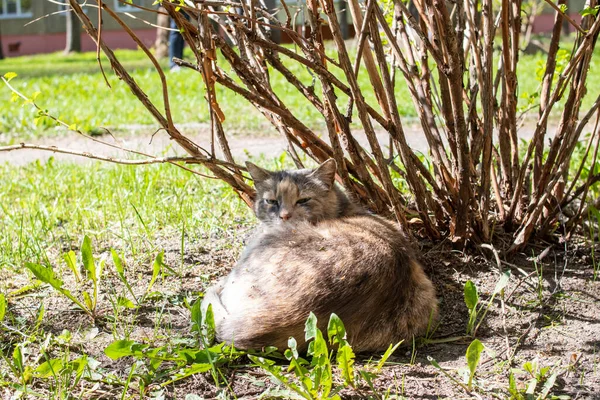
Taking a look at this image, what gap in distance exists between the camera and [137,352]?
224cm

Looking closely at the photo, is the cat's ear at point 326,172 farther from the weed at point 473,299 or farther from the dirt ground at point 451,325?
the weed at point 473,299

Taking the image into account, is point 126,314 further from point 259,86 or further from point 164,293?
point 259,86

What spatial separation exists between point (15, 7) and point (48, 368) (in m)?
34.0

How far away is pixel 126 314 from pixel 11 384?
645 millimetres

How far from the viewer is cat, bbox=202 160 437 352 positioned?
2381 mm

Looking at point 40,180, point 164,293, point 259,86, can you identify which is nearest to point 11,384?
point 164,293

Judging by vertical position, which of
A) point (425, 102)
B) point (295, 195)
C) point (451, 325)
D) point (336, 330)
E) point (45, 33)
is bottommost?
point (451, 325)

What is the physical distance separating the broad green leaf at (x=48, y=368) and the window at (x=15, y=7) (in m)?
33.1

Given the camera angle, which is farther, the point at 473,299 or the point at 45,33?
the point at 45,33

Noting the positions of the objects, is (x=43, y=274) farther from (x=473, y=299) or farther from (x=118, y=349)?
(x=473, y=299)

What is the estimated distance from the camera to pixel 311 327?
2236 mm

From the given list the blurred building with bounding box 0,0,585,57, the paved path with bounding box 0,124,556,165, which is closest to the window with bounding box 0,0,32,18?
the blurred building with bounding box 0,0,585,57

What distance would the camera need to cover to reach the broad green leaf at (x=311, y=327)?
7.27ft

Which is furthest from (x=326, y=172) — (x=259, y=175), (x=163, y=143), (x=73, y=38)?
(x=73, y=38)
